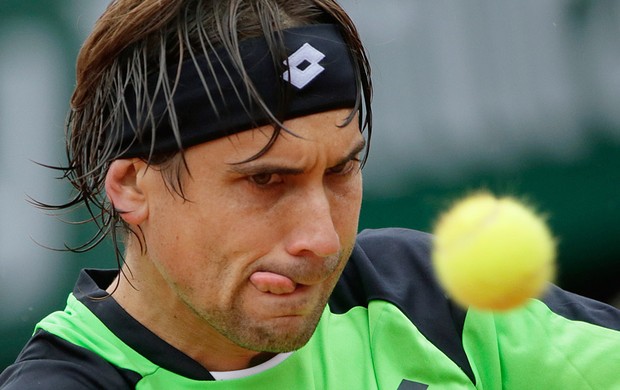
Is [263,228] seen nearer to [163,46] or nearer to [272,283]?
[272,283]

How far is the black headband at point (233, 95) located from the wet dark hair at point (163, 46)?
0.06 feet

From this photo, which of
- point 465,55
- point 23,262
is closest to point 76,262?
point 23,262

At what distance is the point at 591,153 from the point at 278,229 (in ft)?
9.10

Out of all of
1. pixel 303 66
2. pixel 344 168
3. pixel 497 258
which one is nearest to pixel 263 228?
pixel 344 168

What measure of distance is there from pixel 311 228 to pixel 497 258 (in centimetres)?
39

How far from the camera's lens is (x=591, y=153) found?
488cm

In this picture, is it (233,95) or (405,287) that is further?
(405,287)

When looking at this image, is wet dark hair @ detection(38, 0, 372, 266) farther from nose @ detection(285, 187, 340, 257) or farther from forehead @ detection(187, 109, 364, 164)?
nose @ detection(285, 187, 340, 257)

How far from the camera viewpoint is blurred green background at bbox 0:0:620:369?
176 inches

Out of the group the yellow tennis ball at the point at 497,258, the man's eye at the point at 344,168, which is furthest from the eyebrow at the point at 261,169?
the yellow tennis ball at the point at 497,258

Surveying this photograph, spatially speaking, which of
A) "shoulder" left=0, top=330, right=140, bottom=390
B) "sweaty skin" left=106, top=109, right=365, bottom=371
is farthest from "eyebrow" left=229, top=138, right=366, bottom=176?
"shoulder" left=0, top=330, right=140, bottom=390

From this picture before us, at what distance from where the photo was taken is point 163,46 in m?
2.50

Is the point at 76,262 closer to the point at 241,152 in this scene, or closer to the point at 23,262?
the point at 23,262

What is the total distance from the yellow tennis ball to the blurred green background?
209 cm
